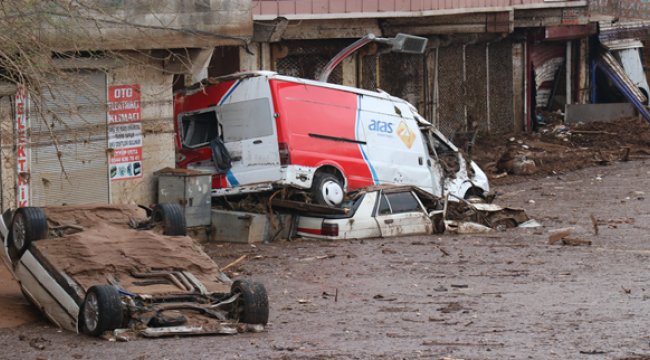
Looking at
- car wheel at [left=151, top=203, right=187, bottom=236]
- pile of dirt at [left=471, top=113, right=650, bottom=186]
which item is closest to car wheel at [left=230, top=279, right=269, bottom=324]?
car wheel at [left=151, top=203, right=187, bottom=236]

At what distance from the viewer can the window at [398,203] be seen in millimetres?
11773

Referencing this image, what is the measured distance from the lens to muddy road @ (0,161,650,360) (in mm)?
5355

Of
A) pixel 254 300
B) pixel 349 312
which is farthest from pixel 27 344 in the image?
pixel 349 312

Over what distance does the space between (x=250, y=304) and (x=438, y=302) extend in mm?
2293

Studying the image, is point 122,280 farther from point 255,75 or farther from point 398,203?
point 398,203

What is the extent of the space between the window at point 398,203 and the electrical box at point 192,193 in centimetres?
282

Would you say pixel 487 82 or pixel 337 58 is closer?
pixel 337 58

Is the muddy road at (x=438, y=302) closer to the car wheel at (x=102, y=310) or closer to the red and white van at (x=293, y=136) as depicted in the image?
the car wheel at (x=102, y=310)

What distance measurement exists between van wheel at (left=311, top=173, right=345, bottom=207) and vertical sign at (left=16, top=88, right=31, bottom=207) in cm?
441

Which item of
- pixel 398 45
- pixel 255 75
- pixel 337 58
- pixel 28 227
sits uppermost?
pixel 398 45

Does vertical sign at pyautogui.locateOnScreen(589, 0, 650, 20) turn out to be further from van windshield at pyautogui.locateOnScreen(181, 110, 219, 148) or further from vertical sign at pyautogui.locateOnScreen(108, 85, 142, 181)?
vertical sign at pyautogui.locateOnScreen(108, 85, 142, 181)

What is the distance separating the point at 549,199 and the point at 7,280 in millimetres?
11687

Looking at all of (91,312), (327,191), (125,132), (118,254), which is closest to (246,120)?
(327,191)

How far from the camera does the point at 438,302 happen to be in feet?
24.5
